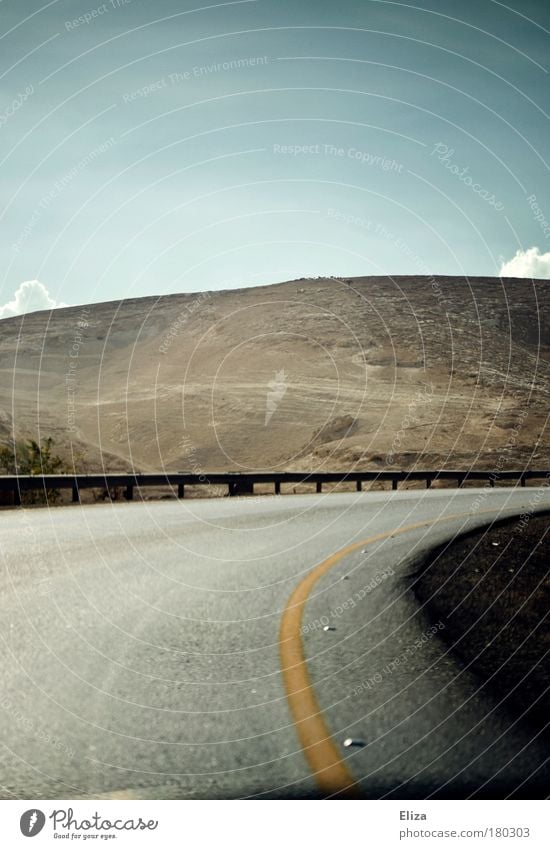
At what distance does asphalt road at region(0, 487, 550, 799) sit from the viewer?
3607 mm

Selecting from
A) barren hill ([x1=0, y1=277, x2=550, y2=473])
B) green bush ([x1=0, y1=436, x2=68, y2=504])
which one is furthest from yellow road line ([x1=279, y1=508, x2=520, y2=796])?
barren hill ([x1=0, y1=277, x2=550, y2=473])

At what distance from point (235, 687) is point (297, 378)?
63534 mm

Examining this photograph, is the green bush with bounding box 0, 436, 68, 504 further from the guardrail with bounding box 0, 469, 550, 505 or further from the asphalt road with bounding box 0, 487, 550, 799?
the asphalt road with bounding box 0, 487, 550, 799

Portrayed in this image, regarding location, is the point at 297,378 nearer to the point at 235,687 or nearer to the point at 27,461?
the point at 27,461

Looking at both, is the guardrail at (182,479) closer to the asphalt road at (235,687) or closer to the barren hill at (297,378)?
the barren hill at (297,378)

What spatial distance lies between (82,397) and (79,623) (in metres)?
68.9

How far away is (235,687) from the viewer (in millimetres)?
4953

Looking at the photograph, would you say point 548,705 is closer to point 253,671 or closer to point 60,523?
point 253,671

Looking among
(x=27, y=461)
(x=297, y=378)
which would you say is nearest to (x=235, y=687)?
(x=27, y=461)

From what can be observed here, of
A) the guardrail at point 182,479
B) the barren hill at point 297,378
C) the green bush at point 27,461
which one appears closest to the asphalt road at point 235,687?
the guardrail at point 182,479

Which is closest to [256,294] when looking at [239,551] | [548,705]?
[239,551]

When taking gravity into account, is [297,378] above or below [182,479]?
above

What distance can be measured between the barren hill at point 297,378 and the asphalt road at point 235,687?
27238mm

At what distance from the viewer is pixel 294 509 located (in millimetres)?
19953
